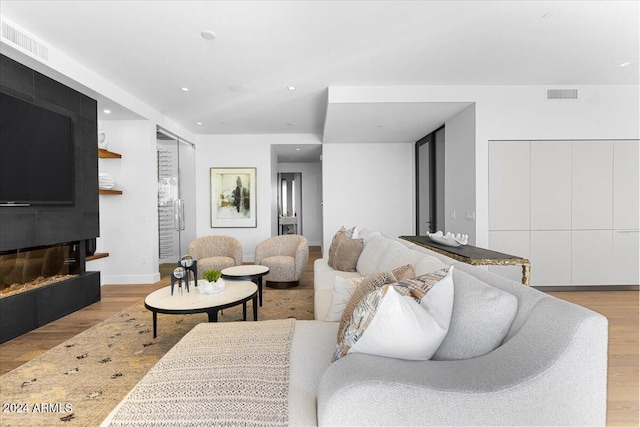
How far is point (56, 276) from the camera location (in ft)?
11.9

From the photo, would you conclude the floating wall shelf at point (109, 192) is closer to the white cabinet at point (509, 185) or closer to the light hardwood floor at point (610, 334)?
the light hardwood floor at point (610, 334)

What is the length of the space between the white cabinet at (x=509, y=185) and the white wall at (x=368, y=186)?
8.32 ft

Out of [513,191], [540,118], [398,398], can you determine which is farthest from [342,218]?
[398,398]

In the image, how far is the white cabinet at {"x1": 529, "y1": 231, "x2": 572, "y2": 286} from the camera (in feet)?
14.0

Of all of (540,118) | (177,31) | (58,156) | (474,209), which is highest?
(177,31)

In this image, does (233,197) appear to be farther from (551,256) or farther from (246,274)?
(551,256)

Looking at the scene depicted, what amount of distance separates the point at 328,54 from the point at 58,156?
301cm

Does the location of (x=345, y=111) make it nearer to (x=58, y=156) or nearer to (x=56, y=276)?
(x=58, y=156)

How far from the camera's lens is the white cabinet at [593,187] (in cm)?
427

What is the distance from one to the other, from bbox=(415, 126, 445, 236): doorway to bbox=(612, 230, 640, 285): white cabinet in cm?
220

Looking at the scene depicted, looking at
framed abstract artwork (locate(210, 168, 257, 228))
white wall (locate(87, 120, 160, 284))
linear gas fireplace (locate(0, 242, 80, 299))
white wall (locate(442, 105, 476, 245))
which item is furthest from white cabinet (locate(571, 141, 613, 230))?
linear gas fireplace (locate(0, 242, 80, 299))

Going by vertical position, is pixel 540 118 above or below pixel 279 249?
above

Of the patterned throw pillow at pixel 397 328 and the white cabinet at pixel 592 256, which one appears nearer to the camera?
the patterned throw pillow at pixel 397 328

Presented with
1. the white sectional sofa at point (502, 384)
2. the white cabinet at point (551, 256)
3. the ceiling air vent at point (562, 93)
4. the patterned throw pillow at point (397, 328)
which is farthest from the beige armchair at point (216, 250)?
the ceiling air vent at point (562, 93)
